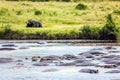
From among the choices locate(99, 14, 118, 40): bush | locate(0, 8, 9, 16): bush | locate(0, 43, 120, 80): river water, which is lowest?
locate(0, 43, 120, 80): river water

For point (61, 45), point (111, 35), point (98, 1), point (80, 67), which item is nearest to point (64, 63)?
point (80, 67)

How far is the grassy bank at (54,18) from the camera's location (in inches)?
1837

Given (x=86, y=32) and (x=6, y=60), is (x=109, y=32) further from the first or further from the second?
(x=6, y=60)

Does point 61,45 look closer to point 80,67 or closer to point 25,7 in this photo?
point 80,67

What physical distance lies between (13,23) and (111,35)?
391 inches

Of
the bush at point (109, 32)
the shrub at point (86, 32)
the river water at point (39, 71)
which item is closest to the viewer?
the river water at point (39, 71)

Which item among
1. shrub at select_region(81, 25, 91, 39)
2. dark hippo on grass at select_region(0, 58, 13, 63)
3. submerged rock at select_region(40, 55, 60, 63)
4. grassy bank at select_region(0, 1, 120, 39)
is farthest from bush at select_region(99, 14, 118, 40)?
dark hippo on grass at select_region(0, 58, 13, 63)

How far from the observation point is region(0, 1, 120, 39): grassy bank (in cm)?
4666

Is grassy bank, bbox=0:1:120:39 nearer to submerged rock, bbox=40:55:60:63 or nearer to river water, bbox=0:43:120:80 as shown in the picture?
river water, bbox=0:43:120:80

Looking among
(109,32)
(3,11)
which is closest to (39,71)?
(109,32)

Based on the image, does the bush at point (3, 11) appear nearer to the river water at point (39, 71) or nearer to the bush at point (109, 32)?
the bush at point (109, 32)

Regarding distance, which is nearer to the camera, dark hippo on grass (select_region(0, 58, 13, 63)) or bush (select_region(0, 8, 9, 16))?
dark hippo on grass (select_region(0, 58, 13, 63))

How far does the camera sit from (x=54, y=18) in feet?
179

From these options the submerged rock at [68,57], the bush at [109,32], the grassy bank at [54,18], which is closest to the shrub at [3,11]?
the grassy bank at [54,18]
